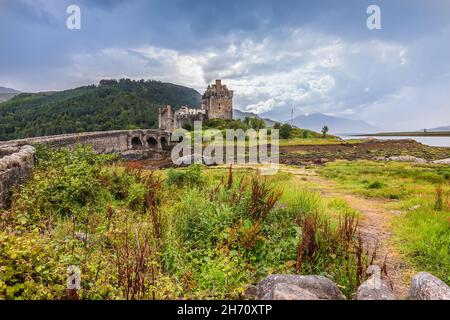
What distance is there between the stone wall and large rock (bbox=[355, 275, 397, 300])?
8596mm

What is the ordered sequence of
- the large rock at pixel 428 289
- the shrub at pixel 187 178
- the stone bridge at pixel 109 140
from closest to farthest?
the large rock at pixel 428 289 → the shrub at pixel 187 178 → the stone bridge at pixel 109 140

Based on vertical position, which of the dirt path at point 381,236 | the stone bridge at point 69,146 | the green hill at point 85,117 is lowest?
the dirt path at point 381,236

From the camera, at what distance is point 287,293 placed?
4.41 metres

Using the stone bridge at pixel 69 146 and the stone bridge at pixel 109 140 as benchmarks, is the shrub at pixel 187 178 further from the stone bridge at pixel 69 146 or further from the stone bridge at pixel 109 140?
the stone bridge at pixel 109 140

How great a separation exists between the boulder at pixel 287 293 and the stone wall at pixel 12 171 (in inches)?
292

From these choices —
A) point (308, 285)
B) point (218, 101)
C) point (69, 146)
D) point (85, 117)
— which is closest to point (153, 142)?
point (218, 101)

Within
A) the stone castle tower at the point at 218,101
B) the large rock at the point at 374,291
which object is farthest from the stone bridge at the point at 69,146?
the stone castle tower at the point at 218,101

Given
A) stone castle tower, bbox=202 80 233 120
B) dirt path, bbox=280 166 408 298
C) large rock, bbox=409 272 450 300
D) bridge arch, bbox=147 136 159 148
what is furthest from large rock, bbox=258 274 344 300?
stone castle tower, bbox=202 80 233 120

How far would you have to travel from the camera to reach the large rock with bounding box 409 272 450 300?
176 inches

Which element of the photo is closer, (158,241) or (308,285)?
(308,285)

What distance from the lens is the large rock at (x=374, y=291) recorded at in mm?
4542

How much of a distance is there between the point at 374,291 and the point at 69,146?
26.9 m

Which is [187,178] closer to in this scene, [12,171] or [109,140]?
[12,171]
